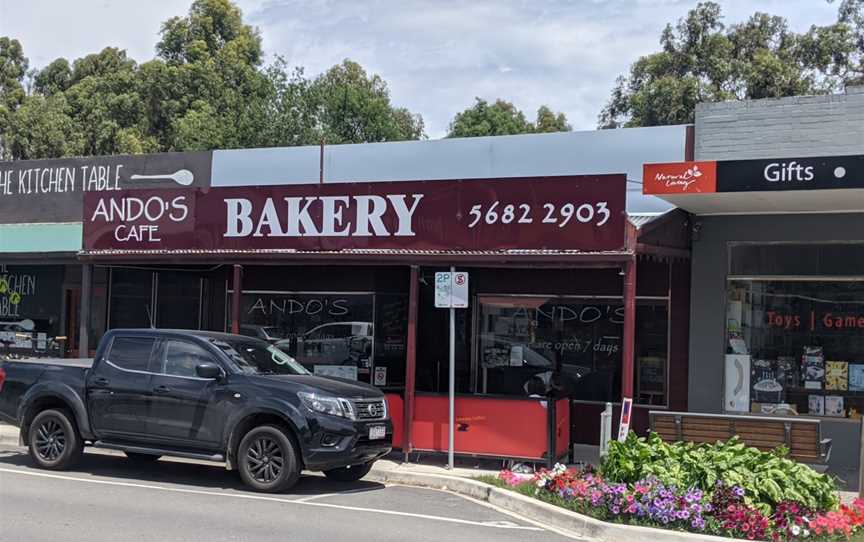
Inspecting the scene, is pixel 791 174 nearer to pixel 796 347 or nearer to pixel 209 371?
pixel 796 347

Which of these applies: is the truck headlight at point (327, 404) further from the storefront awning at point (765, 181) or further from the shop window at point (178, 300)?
the shop window at point (178, 300)

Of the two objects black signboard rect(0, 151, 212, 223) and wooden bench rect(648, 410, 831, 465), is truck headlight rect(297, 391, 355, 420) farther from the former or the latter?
black signboard rect(0, 151, 212, 223)

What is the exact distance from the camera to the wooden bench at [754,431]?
11594 mm

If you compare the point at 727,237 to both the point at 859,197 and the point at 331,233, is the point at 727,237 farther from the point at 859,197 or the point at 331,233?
the point at 331,233

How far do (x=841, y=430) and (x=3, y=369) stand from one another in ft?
37.8

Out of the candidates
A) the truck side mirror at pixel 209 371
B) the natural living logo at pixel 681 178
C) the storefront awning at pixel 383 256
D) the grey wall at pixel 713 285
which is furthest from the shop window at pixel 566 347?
the truck side mirror at pixel 209 371

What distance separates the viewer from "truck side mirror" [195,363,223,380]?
11.0m

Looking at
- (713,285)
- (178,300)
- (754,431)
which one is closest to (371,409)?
(754,431)

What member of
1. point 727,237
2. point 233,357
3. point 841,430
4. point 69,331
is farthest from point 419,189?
point 69,331

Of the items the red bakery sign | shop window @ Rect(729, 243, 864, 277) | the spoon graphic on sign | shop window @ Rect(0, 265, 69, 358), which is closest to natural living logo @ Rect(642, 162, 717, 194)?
the red bakery sign

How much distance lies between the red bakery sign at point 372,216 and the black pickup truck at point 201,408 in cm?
230

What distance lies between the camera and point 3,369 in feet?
41.6

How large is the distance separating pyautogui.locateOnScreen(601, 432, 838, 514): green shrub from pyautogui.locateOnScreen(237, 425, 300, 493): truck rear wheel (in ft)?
11.3

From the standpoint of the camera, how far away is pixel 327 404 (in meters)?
11.0
